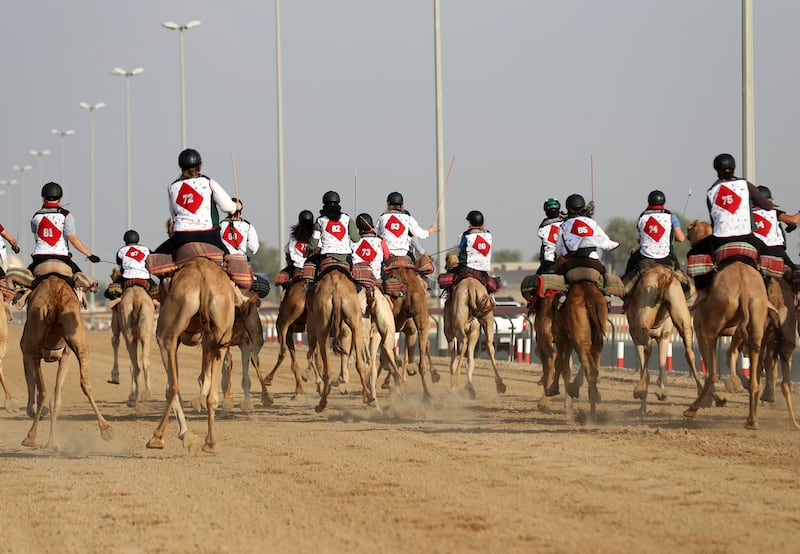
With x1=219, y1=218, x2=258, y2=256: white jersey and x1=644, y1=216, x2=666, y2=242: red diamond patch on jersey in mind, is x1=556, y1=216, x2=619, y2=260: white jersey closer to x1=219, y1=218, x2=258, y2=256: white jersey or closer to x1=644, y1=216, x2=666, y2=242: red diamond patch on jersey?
x1=644, y1=216, x2=666, y2=242: red diamond patch on jersey

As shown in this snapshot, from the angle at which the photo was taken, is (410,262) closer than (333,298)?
No

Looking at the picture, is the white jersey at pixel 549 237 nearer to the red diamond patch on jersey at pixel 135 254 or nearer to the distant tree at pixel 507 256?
the red diamond patch on jersey at pixel 135 254

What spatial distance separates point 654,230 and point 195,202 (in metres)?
6.98

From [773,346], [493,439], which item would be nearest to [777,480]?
[493,439]

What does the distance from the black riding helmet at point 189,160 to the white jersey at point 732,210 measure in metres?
6.16

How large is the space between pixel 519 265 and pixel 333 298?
127m

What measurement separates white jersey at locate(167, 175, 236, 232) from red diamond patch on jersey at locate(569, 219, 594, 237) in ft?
15.1

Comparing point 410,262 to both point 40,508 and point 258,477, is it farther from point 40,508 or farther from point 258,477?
point 40,508

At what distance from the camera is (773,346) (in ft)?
54.0

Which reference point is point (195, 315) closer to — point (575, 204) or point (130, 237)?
point (575, 204)

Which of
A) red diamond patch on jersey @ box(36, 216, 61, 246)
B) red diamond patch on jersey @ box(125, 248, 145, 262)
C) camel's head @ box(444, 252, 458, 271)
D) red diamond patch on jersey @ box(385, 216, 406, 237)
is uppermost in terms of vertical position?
red diamond patch on jersey @ box(385, 216, 406, 237)

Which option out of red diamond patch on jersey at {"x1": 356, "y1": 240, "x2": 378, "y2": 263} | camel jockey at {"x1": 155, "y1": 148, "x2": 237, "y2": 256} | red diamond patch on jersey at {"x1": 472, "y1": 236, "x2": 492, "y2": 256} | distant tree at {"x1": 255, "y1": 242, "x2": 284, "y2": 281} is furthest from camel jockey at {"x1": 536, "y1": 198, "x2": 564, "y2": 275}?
distant tree at {"x1": 255, "y1": 242, "x2": 284, "y2": 281}

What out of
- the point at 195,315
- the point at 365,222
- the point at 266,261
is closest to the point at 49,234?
the point at 195,315

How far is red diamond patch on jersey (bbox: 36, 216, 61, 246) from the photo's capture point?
14609 mm
